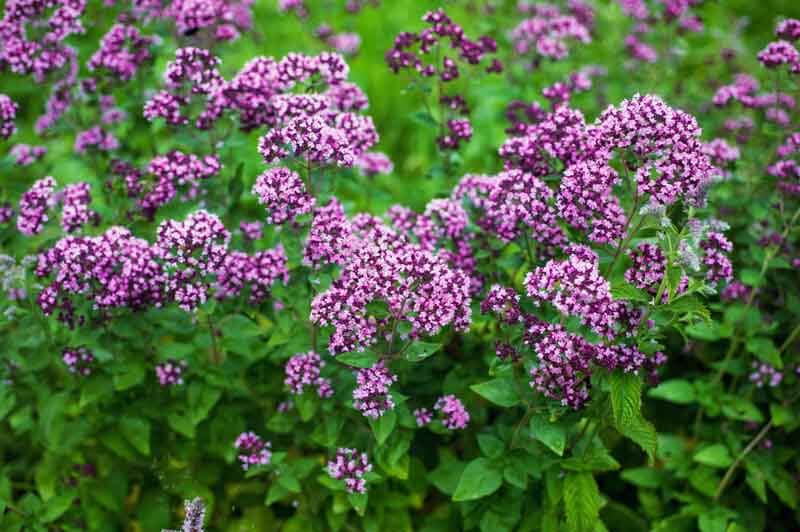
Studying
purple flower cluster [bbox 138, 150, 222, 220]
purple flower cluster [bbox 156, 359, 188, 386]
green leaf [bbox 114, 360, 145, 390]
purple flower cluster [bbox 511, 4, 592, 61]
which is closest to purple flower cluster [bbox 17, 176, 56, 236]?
purple flower cluster [bbox 138, 150, 222, 220]

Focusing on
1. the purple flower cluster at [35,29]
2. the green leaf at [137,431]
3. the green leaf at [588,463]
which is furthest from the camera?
the purple flower cluster at [35,29]

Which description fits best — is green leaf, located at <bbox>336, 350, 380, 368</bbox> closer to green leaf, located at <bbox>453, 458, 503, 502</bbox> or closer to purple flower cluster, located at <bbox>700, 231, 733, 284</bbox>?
green leaf, located at <bbox>453, 458, 503, 502</bbox>

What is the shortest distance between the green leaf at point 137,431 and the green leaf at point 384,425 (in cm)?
153

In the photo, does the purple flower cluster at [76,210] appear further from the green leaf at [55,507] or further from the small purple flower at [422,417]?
the small purple flower at [422,417]

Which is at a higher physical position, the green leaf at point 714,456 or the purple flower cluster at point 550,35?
the purple flower cluster at point 550,35

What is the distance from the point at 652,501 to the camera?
5500 mm

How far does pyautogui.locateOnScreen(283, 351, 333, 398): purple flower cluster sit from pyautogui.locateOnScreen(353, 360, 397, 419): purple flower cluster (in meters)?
0.37

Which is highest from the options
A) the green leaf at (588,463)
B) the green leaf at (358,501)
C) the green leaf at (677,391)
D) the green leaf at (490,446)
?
the green leaf at (588,463)

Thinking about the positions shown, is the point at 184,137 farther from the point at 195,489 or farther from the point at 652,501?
the point at 652,501

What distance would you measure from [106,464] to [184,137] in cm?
216

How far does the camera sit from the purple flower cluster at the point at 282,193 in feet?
13.3

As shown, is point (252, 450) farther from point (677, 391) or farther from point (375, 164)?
point (677, 391)

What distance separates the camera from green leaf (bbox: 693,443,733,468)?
5215 millimetres

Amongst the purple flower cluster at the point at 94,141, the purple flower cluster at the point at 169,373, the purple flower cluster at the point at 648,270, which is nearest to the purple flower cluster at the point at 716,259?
the purple flower cluster at the point at 648,270
